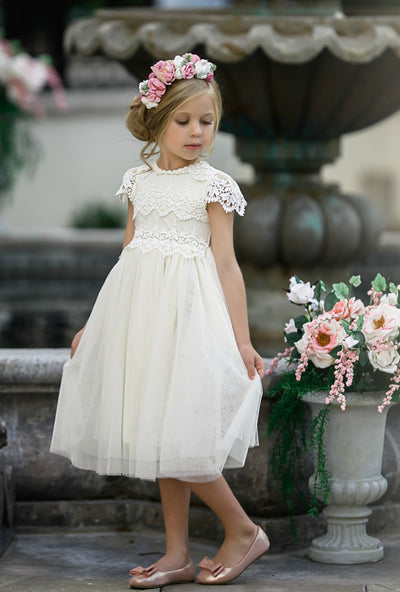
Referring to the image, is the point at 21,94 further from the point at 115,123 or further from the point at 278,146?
the point at 115,123

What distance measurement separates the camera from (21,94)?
22.6 ft

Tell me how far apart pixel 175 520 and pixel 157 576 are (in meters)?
0.15

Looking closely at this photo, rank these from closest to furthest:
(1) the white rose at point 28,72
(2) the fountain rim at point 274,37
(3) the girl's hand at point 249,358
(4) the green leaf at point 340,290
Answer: (3) the girl's hand at point 249,358
(4) the green leaf at point 340,290
(2) the fountain rim at point 274,37
(1) the white rose at point 28,72

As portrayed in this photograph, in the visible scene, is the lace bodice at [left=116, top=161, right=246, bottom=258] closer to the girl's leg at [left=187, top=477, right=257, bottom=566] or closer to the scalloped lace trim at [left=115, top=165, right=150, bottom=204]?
the scalloped lace trim at [left=115, top=165, right=150, bottom=204]

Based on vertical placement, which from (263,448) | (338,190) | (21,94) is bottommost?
(263,448)

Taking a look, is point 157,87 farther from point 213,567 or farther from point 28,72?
point 28,72

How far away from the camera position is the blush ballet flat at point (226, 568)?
277 centimetres

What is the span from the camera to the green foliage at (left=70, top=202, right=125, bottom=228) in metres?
11.2

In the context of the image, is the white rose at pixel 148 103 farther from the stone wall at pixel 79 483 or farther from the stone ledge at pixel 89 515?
the stone ledge at pixel 89 515

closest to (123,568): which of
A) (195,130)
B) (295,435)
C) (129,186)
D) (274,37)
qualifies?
(295,435)

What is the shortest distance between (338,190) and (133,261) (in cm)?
232


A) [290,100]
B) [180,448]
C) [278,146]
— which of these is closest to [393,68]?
[290,100]

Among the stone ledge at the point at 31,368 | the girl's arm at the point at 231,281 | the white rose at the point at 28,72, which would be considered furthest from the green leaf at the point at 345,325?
the white rose at the point at 28,72

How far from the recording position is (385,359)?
2.82 metres
